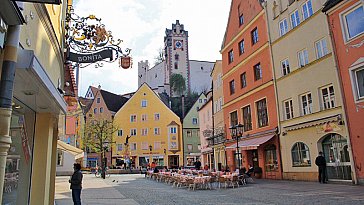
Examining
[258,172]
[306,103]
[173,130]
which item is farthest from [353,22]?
[173,130]

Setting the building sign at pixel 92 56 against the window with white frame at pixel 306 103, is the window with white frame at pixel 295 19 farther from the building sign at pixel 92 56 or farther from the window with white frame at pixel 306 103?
the building sign at pixel 92 56

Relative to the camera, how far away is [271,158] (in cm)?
2439

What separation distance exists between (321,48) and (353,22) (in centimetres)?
317

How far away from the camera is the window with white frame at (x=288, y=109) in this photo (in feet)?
72.5

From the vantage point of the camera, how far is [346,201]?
34.4 ft

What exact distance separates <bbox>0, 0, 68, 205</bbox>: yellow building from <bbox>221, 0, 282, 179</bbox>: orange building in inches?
625

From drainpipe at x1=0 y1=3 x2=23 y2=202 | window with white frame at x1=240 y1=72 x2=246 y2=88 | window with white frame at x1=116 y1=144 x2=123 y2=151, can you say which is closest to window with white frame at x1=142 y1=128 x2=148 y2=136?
window with white frame at x1=116 y1=144 x2=123 y2=151

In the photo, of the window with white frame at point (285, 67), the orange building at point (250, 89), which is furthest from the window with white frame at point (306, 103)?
the orange building at point (250, 89)

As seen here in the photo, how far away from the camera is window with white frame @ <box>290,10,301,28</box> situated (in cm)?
2156

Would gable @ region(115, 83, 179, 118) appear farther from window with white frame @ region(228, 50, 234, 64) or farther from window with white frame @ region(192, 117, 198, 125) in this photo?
window with white frame @ region(228, 50, 234, 64)

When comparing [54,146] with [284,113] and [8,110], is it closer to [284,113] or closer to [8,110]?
[8,110]

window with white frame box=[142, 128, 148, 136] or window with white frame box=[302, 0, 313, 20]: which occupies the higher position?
window with white frame box=[302, 0, 313, 20]

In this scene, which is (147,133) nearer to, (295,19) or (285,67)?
(285,67)

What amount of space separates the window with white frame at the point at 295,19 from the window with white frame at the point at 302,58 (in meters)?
2.09
